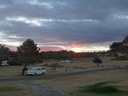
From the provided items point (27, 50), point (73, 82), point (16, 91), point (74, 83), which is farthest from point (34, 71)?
point (16, 91)

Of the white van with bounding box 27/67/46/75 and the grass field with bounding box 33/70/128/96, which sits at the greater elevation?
the white van with bounding box 27/67/46/75

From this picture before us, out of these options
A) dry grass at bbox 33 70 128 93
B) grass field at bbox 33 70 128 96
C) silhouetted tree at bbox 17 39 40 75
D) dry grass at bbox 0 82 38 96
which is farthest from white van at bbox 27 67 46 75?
dry grass at bbox 0 82 38 96

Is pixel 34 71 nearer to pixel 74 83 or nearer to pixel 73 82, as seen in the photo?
pixel 73 82

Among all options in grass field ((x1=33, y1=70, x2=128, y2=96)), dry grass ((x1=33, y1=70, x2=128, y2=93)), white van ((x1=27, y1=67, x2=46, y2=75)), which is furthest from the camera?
white van ((x1=27, y1=67, x2=46, y2=75))

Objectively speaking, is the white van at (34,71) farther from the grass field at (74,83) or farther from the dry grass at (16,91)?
the dry grass at (16,91)

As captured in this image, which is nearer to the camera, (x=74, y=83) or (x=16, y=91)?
(x=16, y=91)

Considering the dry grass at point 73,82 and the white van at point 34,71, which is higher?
the white van at point 34,71

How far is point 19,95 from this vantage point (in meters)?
24.2

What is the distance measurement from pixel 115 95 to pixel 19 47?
144ft

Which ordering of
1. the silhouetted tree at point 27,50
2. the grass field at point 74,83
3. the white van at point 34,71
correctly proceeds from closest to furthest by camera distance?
the grass field at point 74,83 < the silhouetted tree at point 27,50 < the white van at point 34,71

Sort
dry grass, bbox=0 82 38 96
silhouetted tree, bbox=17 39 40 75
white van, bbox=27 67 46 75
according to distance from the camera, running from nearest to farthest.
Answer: dry grass, bbox=0 82 38 96 < silhouetted tree, bbox=17 39 40 75 < white van, bbox=27 67 46 75

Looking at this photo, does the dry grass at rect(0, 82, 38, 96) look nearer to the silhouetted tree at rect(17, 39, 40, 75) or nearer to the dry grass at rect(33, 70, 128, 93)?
the dry grass at rect(33, 70, 128, 93)

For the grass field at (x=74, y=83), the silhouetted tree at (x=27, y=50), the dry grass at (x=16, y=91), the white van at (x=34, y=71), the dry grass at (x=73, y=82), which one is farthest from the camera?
the white van at (x=34, y=71)

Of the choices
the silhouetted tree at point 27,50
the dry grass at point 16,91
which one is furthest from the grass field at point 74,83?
the silhouetted tree at point 27,50
